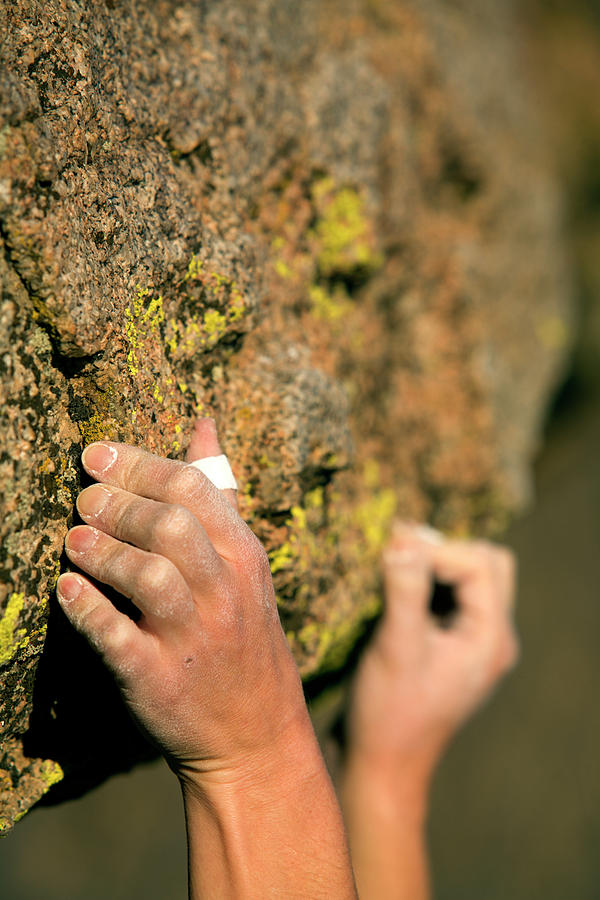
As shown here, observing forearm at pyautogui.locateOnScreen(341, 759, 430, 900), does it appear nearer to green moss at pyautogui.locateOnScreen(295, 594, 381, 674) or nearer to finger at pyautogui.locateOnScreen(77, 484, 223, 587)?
green moss at pyautogui.locateOnScreen(295, 594, 381, 674)

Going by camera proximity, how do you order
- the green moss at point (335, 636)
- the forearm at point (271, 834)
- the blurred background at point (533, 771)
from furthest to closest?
1. the blurred background at point (533, 771)
2. the green moss at point (335, 636)
3. the forearm at point (271, 834)

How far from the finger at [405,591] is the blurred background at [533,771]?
3.73ft


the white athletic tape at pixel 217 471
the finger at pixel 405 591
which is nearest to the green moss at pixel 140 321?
the white athletic tape at pixel 217 471

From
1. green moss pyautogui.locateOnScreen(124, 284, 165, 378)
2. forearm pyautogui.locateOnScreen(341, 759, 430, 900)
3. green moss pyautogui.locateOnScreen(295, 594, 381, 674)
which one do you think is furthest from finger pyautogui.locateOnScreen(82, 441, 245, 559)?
forearm pyautogui.locateOnScreen(341, 759, 430, 900)

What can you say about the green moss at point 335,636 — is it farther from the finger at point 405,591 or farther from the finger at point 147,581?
the finger at point 147,581

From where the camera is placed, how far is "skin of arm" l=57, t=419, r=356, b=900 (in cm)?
58

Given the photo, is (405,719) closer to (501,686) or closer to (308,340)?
(308,340)

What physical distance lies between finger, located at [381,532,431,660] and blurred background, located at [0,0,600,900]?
3.73ft

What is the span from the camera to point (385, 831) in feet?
3.94

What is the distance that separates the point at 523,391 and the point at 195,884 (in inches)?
44.4

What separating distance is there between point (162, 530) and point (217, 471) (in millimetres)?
175

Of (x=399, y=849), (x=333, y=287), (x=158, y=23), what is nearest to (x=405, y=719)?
(x=399, y=849)

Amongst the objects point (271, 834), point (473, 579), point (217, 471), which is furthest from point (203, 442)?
point (473, 579)

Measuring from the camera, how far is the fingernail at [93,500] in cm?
62
